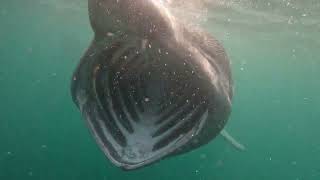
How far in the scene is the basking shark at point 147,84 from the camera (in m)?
2.83

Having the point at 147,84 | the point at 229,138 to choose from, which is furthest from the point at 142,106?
the point at 229,138

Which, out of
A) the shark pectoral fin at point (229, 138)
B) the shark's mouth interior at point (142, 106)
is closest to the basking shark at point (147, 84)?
the shark's mouth interior at point (142, 106)

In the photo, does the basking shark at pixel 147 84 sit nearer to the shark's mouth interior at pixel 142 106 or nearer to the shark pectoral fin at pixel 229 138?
the shark's mouth interior at pixel 142 106

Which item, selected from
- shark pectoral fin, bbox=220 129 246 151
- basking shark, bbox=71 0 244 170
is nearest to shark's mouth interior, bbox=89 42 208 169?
basking shark, bbox=71 0 244 170

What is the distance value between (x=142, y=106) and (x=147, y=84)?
27 cm

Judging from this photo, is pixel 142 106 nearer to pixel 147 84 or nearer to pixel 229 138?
pixel 147 84

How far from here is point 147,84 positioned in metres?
4.00

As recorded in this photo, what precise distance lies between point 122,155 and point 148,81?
1.11 metres

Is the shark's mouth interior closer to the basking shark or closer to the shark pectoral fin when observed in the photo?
the basking shark

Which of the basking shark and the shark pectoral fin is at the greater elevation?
the basking shark

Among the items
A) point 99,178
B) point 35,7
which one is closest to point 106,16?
point 99,178

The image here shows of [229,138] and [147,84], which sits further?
[229,138]

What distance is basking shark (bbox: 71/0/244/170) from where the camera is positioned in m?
2.83

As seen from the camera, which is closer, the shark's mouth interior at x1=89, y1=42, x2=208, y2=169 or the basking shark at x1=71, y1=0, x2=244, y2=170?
the basking shark at x1=71, y1=0, x2=244, y2=170
